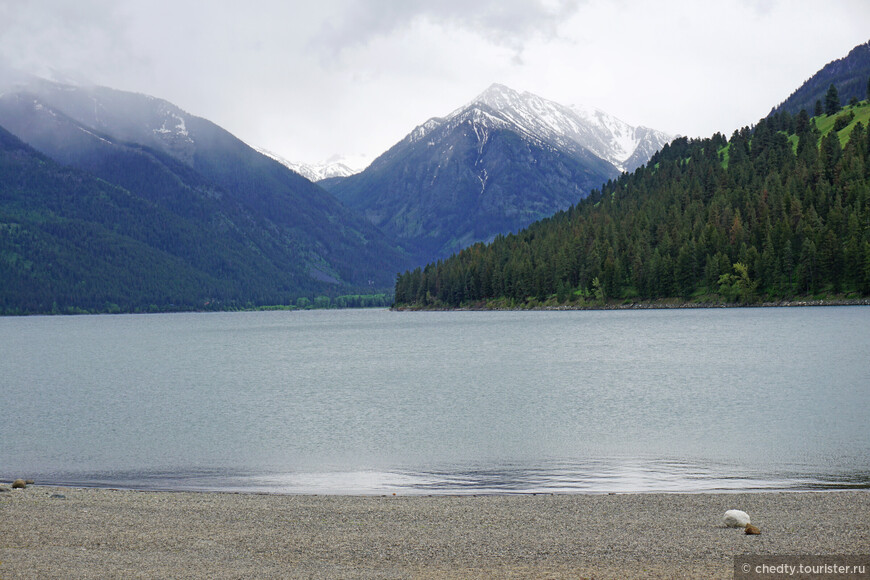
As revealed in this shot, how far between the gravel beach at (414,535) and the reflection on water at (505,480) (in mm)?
2097

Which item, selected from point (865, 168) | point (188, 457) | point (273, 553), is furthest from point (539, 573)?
point (865, 168)

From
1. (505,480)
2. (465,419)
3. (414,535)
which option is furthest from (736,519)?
(465,419)

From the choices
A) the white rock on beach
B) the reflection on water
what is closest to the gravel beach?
the white rock on beach

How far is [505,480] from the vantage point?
98.5 feet

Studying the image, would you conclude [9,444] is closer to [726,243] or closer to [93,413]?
[93,413]

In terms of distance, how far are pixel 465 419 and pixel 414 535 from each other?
1020 inches

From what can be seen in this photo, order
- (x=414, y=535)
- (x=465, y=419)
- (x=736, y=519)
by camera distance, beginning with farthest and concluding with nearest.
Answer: (x=465, y=419), (x=414, y=535), (x=736, y=519)

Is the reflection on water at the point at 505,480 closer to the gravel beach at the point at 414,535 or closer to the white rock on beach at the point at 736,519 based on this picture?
the gravel beach at the point at 414,535

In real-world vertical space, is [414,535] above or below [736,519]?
below

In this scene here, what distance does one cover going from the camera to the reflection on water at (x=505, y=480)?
1096 inches

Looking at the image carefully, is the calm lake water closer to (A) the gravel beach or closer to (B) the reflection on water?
(B) the reflection on water

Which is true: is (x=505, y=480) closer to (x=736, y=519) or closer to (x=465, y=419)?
(x=736, y=519)

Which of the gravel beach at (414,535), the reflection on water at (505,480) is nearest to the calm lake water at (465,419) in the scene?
the reflection on water at (505,480)

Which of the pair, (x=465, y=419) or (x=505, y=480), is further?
(x=465, y=419)
